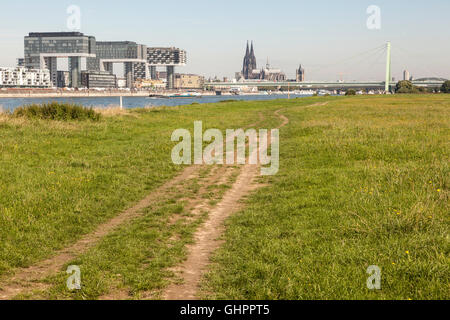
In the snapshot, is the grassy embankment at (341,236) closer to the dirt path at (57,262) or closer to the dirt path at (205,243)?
the dirt path at (205,243)

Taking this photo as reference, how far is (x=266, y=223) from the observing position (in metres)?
9.55

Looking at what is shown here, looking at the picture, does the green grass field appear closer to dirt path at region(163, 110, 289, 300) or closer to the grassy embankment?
the grassy embankment

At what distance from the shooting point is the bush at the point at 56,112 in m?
27.5

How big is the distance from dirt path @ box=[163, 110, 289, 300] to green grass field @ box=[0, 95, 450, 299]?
0.65 ft

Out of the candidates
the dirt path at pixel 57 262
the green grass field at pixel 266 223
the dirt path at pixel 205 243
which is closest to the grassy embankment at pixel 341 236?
the green grass field at pixel 266 223

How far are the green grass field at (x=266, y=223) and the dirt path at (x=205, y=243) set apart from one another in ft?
0.65

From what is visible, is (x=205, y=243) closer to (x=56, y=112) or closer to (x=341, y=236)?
(x=341, y=236)

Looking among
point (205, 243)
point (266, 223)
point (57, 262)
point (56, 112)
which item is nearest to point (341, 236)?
point (266, 223)

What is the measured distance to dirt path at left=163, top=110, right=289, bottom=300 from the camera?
6477mm

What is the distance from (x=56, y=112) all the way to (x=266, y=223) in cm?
2238
